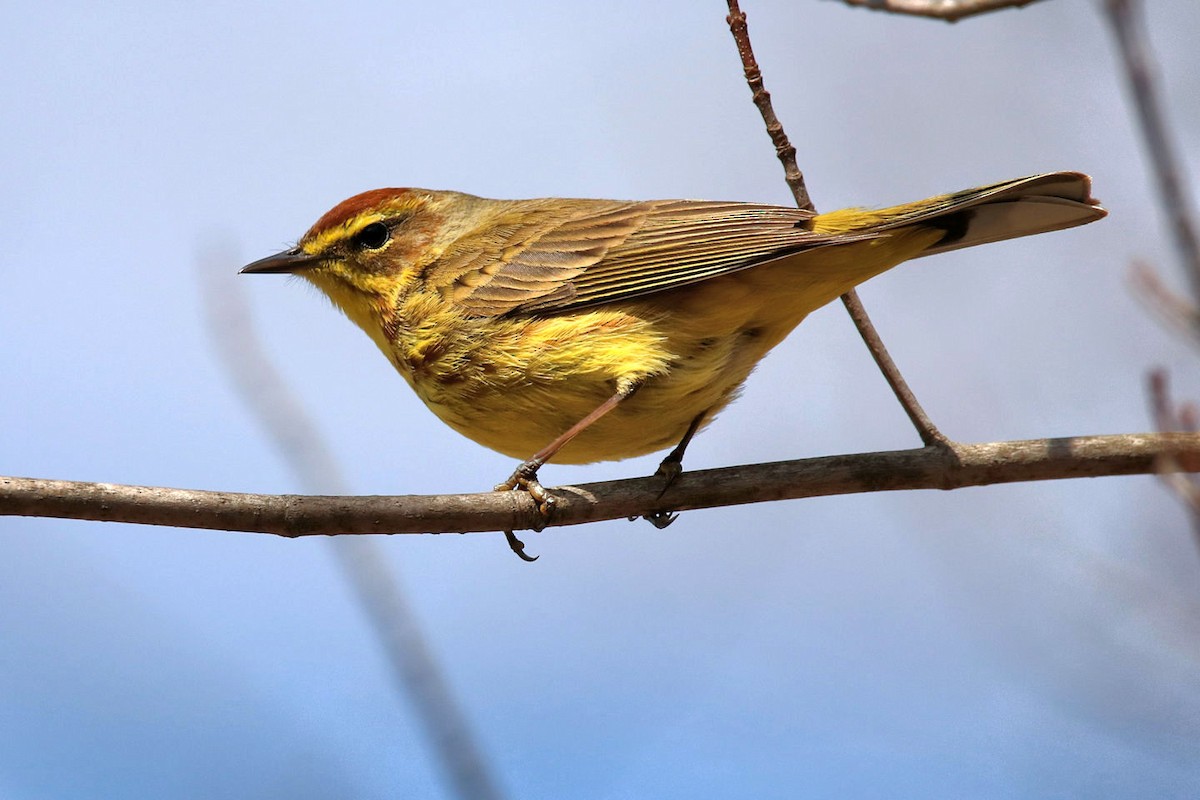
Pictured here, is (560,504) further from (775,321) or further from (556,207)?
(556,207)

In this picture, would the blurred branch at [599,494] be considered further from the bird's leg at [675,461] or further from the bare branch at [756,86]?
the bare branch at [756,86]

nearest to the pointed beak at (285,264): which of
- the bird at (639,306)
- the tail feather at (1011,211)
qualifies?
the bird at (639,306)

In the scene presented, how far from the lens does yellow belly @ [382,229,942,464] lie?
466 centimetres

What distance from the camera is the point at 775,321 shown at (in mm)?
4801

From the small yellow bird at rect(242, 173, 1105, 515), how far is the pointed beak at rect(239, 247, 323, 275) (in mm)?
527

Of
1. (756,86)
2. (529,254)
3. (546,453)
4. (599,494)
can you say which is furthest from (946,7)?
(529,254)

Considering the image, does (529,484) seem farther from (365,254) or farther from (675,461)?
(365,254)

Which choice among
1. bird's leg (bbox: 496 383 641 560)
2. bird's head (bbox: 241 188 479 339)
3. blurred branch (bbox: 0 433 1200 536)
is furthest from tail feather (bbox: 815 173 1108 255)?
bird's head (bbox: 241 188 479 339)

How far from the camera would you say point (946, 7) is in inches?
140

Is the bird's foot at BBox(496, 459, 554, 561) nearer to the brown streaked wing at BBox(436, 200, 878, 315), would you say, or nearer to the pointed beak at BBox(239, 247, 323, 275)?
the brown streaked wing at BBox(436, 200, 878, 315)

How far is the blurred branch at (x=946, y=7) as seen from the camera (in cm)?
346

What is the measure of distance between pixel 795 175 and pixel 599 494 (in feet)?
5.20

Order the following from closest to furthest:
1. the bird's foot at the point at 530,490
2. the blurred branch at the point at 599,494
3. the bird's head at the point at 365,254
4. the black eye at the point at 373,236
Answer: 1. the blurred branch at the point at 599,494
2. the bird's foot at the point at 530,490
3. the bird's head at the point at 365,254
4. the black eye at the point at 373,236

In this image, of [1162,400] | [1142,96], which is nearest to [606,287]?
[1162,400]
